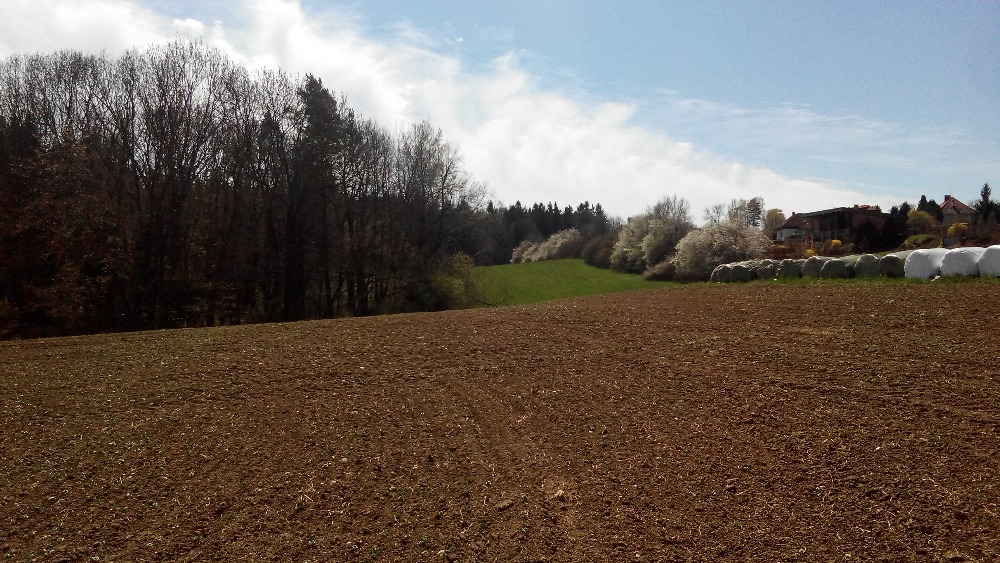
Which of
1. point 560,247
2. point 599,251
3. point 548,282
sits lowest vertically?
point 548,282

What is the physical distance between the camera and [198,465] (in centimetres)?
708

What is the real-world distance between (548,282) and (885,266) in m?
35.6

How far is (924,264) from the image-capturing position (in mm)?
16719

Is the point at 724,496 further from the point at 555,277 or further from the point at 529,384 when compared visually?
the point at 555,277

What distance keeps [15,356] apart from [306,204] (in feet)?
62.0

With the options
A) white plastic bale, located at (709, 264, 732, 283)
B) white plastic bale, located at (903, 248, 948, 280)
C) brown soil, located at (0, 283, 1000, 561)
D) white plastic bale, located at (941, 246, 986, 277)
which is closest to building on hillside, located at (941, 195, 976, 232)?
white plastic bale, located at (709, 264, 732, 283)

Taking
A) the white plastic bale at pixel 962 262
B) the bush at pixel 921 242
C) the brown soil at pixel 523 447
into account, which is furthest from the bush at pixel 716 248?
the brown soil at pixel 523 447

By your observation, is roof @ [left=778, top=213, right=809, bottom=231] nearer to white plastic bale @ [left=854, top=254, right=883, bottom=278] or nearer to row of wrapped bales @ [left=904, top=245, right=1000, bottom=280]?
white plastic bale @ [left=854, top=254, right=883, bottom=278]

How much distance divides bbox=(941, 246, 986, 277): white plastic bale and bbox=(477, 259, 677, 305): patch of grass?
21732mm

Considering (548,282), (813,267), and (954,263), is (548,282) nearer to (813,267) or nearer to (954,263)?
(813,267)

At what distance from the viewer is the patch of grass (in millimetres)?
40312

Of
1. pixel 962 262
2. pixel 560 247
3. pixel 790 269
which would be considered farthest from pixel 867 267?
pixel 560 247

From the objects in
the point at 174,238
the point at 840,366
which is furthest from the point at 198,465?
the point at 174,238

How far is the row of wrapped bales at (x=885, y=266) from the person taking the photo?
15625 millimetres
